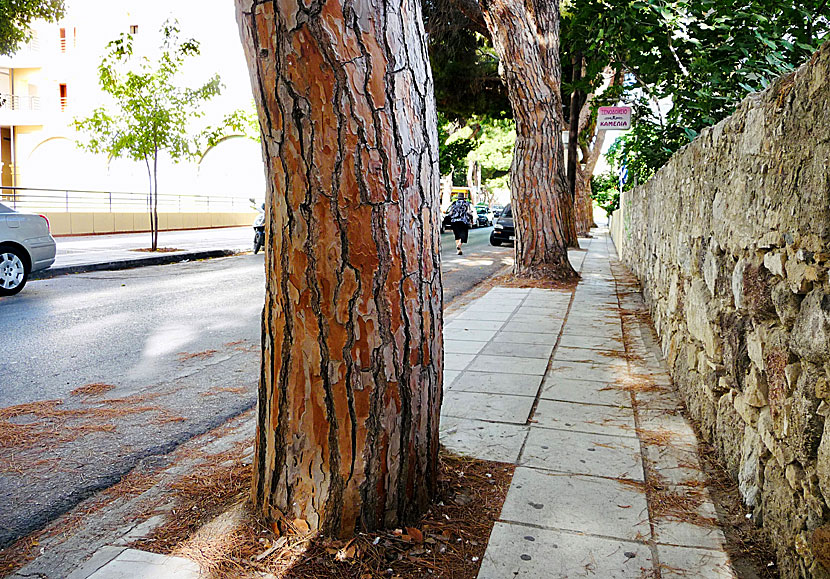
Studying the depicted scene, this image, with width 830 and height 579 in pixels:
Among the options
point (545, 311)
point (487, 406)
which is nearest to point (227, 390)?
point (487, 406)

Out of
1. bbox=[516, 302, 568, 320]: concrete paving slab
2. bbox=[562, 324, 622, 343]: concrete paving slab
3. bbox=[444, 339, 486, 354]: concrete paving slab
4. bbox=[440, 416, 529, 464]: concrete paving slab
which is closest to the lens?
bbox=[440, 416, 529, 464]: concrete paving slab

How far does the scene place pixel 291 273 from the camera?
2623 millimetres

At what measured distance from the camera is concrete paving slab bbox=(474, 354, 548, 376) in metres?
5.52

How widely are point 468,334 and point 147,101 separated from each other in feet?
43.1

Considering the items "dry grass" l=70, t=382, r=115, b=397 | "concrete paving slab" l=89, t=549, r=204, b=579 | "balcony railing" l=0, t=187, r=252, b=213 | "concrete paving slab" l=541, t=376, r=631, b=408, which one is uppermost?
"balcony railing" l=0, t=187, r=252, b=213

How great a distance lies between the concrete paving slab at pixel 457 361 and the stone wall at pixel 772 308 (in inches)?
72.7

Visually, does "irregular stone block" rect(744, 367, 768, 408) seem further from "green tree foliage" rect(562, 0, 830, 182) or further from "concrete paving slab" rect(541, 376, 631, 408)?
"green tree foliage" rect(562, 0, 830, 182)

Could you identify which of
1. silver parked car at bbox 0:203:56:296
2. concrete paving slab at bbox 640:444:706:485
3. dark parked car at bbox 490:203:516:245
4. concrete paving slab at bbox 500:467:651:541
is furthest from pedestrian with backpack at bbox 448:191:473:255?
concrete paving slab at bbox 500:467:651:541

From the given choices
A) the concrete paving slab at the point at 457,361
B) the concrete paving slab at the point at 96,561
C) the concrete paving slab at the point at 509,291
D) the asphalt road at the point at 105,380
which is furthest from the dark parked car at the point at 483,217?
the concrete paving slab at the point at 96,561

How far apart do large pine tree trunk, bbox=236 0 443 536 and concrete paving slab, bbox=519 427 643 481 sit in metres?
1.00

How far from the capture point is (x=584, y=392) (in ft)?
16.1

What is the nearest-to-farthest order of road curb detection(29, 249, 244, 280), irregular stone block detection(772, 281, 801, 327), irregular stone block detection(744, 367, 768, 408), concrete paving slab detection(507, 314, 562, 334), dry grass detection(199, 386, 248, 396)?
irregular stone block detection(772, 281, 801, 327)
irregular stone block detection(744, 367, 768, 408)
dry grass detection(199, 386, 248, 396)
concrete paving slab detection(507, 314, 562, 334)
road curb detection(29, 249, 244, 280)

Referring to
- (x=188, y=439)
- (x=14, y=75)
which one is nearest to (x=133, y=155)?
(x=188, y=439)

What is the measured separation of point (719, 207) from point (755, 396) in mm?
1238
